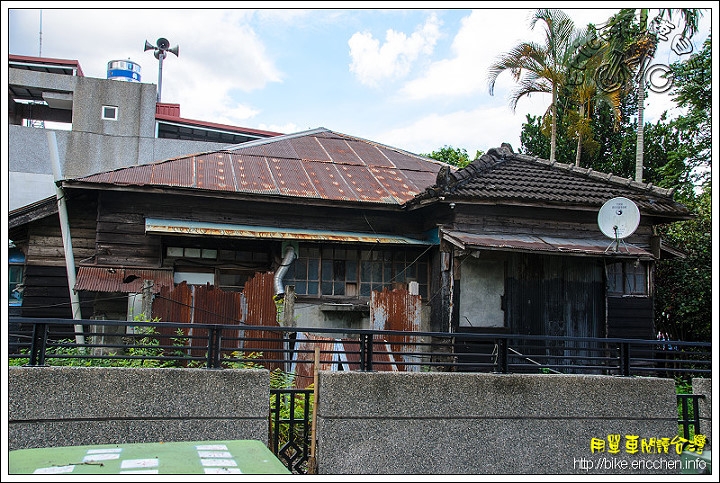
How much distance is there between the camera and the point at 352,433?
7246 mm

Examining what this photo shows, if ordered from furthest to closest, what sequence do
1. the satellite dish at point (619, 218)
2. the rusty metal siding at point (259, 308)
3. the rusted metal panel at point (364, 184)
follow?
the rusted metal panel at point (364, 184)
the rusty metal siding at point (259, 308)
the satellite dish at point (619, 218)

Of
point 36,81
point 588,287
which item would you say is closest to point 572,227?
point 588,287

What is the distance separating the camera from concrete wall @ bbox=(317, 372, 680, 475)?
7.26 meters

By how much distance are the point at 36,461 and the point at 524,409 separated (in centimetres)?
576

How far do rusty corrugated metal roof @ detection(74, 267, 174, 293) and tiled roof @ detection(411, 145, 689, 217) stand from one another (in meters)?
5.56

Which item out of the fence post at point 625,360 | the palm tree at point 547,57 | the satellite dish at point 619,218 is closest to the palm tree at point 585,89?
the palm tree at point 547,57

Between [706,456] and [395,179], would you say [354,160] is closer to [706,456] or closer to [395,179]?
[395,179]

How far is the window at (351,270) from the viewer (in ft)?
42.7

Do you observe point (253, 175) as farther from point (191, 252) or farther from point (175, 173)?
point (191, 252)

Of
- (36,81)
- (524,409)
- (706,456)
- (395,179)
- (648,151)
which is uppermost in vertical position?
(36,81)

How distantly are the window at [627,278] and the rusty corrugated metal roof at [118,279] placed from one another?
9.36 metres

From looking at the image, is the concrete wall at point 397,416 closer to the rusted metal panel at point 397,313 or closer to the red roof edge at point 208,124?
the rusted metal panel at point 397,313

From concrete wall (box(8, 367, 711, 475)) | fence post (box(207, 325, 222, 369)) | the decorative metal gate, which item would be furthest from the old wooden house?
fence post (box(207, 325, 222, 369))

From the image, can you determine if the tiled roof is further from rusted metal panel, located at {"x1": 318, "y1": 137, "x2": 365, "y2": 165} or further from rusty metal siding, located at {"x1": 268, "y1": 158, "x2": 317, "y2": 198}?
rusted metal panel, located at {"x1": 318, "y1": 137, "x2": 365, "y2": 165}
